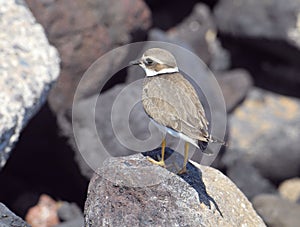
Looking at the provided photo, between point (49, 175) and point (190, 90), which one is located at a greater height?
point (190, 90)

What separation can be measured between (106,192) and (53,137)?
4.12 meters

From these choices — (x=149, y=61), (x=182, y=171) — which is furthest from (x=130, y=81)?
(x=182, y=171)

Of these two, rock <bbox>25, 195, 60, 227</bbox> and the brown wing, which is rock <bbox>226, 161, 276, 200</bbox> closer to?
rock <bbox>25, 195, 60, 227</bbox>

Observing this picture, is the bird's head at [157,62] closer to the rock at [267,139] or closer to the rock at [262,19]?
the rock at [267,139]

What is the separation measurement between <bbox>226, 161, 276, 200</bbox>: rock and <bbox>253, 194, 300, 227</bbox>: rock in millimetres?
1093

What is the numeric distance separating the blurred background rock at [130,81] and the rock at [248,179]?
20mm

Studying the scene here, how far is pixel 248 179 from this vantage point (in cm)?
1155

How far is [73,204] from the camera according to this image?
10359 millimetres

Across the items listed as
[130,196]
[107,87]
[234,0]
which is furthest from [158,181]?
[234,0]

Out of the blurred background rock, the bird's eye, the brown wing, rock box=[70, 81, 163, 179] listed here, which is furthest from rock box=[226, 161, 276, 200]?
the bird's eye

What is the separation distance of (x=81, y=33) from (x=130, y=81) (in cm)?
113

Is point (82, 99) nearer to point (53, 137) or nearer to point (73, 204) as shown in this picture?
point (53, 137)

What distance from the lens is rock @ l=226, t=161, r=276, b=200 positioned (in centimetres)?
1131

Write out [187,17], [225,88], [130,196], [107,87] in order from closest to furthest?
[130,196]
[107,87]
[225,88]
[187,17]
